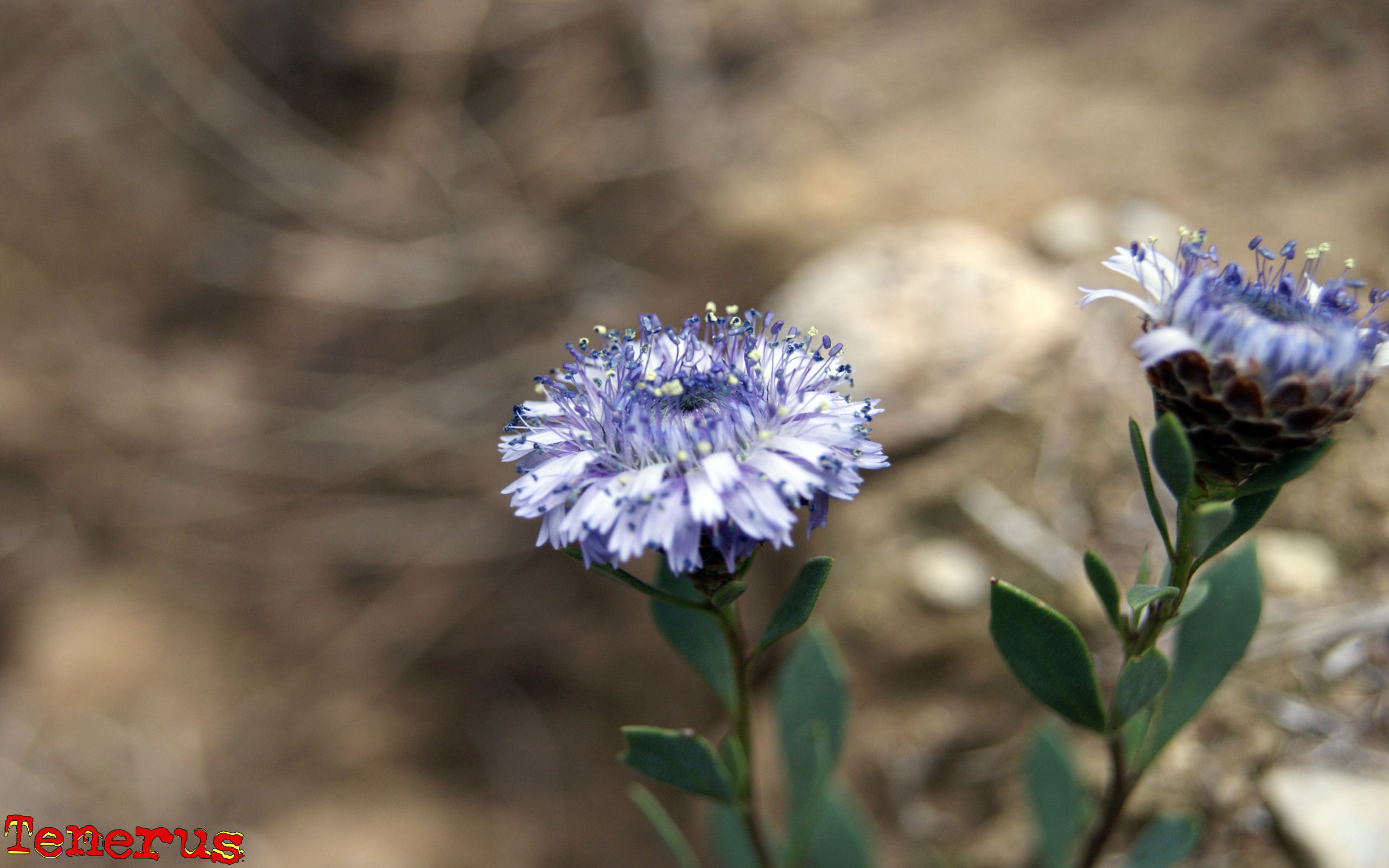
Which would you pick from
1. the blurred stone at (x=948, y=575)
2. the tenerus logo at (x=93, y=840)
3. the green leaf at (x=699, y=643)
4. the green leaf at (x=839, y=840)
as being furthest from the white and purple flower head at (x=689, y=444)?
the tenerus logo at (x=93, y=840)

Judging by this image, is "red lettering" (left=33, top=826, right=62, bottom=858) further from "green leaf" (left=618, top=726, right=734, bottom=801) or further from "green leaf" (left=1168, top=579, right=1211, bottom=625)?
"green leaf" (left=1168, top=579, right=1211, bottom=625)

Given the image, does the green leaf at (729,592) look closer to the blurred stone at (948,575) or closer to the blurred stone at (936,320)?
the blurred stone at (948,575)

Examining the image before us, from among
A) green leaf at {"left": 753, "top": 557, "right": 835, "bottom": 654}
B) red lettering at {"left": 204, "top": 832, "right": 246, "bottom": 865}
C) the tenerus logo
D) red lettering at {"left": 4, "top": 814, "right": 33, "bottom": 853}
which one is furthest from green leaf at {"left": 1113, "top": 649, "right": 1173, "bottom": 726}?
red lettering at {"left": 4, "top": 814, "right": 33, "bottom": 853}

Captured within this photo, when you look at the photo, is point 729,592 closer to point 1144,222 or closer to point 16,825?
point 1144,222

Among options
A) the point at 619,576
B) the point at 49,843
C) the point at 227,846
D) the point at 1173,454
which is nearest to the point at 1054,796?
the point at 1173,454

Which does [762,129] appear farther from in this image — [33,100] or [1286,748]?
[33,100]

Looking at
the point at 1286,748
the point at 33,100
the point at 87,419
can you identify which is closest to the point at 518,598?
the point at 87,419

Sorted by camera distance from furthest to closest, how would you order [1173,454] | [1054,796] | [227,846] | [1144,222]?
[1144,222] → [227,846] → [1054,796] → [1173,454]
